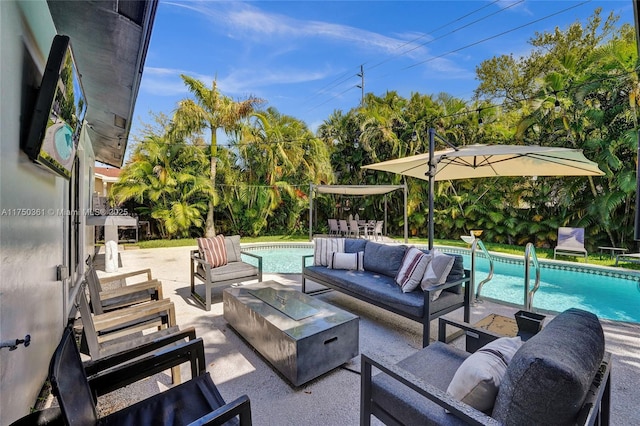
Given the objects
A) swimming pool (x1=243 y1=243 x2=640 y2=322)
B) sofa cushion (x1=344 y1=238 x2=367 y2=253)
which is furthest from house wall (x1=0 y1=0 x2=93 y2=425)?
swimming pool (x1=243 y1=243 x2=640 y2=322)

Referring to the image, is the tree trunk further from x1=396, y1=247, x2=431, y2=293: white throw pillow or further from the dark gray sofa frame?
x1=396, y1=247, x2=431, y2=293: white throw pillow

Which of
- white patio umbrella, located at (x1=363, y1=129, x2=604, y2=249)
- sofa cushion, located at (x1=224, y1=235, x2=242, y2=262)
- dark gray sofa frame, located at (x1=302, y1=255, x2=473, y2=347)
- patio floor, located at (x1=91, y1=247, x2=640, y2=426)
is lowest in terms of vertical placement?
patio floor, located at (x1=91, y1=247, x2=640, y2=426)

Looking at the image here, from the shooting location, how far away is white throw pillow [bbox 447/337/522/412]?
1451 mm

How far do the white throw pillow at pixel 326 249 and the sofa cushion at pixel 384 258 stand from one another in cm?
47

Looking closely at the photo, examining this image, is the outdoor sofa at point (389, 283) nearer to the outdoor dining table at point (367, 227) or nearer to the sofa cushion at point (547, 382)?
the sofa cushion at point (547, 382)

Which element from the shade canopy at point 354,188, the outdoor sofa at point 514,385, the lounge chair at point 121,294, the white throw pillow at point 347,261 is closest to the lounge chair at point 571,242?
the shade canopy at point 354,188

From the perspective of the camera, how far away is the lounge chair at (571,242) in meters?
8.45

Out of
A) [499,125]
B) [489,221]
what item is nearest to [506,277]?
[489,221]

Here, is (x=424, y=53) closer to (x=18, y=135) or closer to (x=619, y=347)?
(x=619, y=347)

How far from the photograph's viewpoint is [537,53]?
15078mm

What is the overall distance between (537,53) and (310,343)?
19.4 m

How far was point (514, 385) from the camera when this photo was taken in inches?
49.6

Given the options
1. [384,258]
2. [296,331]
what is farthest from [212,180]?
[296,331]

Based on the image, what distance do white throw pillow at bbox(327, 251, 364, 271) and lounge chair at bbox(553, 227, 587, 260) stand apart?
24.0 ft
